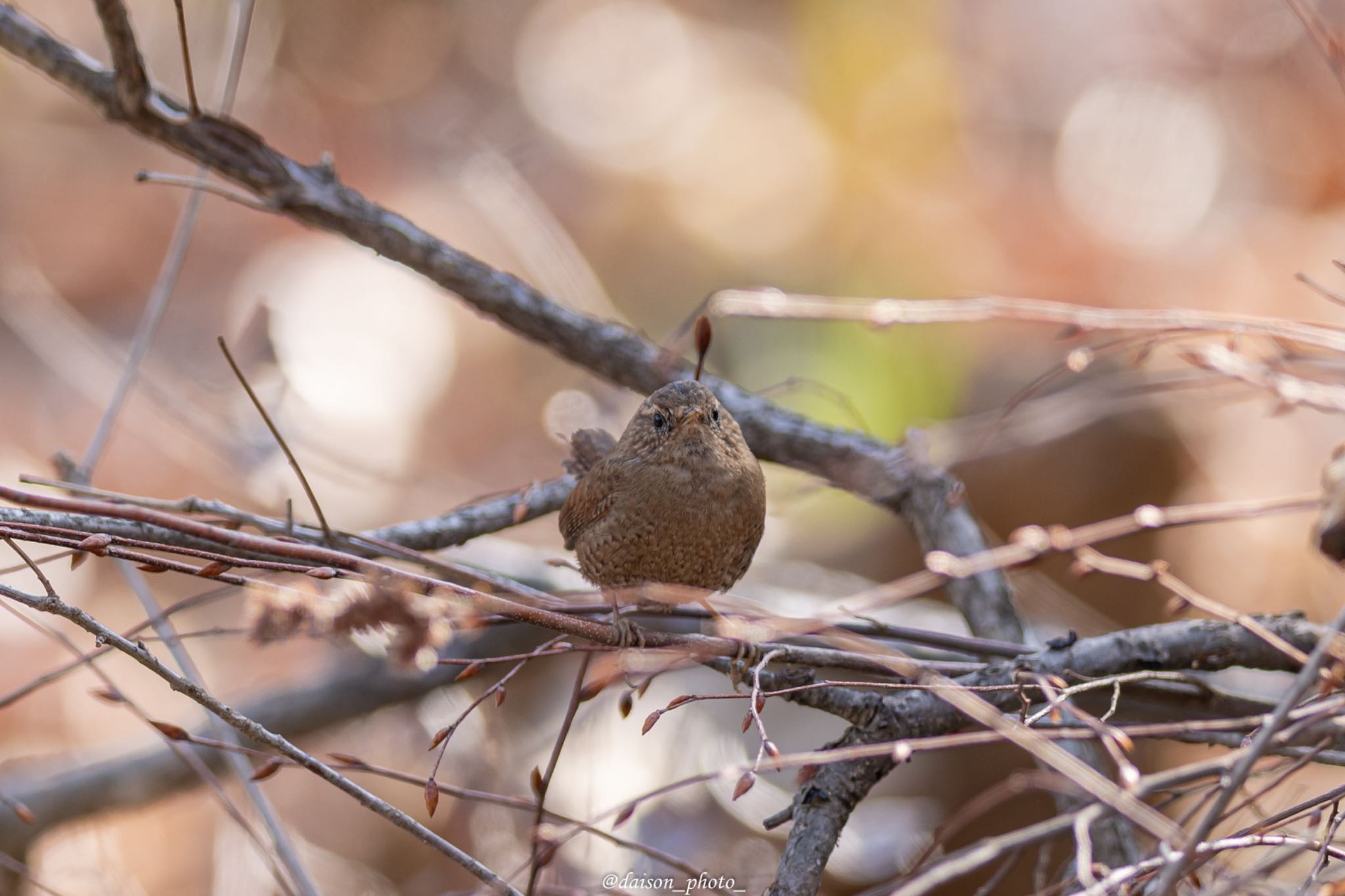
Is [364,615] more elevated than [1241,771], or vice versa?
[364,615]

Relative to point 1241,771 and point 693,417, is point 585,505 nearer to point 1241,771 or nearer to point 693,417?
point 693,417

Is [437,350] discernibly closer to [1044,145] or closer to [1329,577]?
[1044,145]

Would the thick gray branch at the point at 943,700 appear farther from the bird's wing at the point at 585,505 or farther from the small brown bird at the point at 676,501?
the bird's wing at the point at 585,505

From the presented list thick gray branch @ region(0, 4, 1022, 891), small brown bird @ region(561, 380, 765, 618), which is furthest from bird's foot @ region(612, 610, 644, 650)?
thick gray branch @ region(0, 4, 1022, 891)

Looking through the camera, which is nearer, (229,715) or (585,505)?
(229,715)

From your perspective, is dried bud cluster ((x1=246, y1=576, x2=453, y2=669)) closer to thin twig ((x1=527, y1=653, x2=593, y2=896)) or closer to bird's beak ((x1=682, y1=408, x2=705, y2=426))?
thin twig ((x1=527, y1=653, x2=593, y2=896))

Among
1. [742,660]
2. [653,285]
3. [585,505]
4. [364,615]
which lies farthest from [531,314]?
[653,285]

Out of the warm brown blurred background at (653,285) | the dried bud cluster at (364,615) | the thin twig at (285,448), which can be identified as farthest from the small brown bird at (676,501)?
the warm brown blurred background at (653,285)
